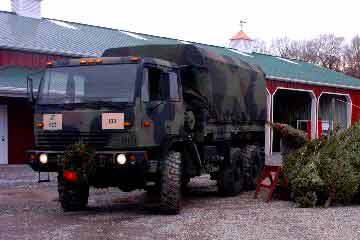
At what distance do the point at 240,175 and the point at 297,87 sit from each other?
18040mm

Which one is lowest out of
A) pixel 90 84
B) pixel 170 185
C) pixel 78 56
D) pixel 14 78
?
pixel 170 185

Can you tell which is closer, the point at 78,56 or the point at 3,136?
the point at 3,136

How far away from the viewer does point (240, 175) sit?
13.8 meters

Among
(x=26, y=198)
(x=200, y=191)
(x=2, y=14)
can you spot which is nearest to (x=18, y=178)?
(x=26, y=198)

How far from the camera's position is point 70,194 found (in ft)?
36.0

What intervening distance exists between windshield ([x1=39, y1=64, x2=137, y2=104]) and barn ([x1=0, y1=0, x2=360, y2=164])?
11.4 feet

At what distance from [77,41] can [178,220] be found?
631 inches

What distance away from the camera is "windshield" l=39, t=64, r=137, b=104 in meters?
9.77

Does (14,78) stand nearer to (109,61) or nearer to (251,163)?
(251,163)

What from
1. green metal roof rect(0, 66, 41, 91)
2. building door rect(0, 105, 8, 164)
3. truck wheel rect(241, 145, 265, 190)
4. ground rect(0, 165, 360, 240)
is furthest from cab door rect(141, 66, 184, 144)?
building door rect(0, 105, 8, 164)

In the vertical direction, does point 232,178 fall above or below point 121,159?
below

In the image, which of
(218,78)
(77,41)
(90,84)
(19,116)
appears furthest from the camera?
(77,41)

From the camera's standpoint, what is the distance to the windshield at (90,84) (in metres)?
9.77

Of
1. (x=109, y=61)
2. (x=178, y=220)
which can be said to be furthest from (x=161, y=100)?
(x=178, y=220)
